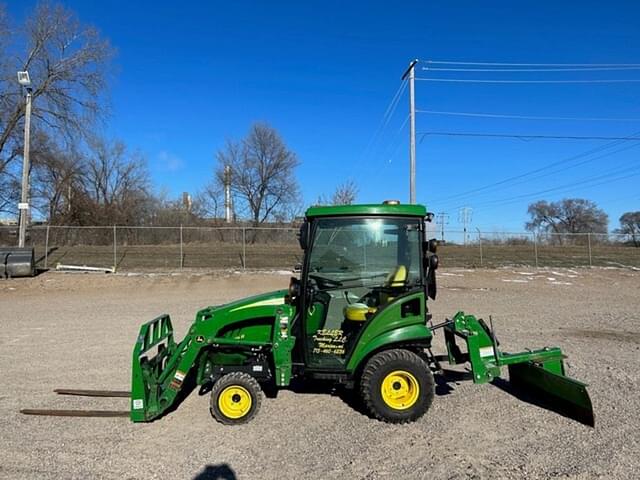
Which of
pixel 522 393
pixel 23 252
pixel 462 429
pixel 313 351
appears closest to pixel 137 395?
pixel 313 351

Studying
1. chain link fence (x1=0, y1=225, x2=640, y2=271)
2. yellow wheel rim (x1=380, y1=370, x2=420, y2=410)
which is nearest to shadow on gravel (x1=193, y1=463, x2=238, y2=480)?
yellow wheel rim (x1=380, y1=370, x2=420, y2=410)

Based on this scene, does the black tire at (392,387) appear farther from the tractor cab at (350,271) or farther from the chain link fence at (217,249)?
the chain link fence at (217,249)

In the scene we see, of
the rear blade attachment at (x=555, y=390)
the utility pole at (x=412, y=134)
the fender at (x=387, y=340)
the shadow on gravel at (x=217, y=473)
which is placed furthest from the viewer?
the utility pole at (x=412, y=134)

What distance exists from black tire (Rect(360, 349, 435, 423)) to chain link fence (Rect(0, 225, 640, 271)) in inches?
582

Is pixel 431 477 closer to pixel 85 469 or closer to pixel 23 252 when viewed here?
pixel 85 469

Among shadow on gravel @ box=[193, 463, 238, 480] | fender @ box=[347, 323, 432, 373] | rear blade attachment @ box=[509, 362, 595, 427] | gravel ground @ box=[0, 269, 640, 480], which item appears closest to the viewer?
shadow on gravel @ box=[193, 463, 238, 480]

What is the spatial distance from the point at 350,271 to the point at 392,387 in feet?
3.81

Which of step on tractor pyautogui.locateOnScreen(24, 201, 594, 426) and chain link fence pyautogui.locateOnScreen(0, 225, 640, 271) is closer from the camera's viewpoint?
step on tractor pyautogui.locateOnScreen(24, 201, 594, 426)

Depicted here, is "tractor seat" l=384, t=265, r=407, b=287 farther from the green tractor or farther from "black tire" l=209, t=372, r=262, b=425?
"black tire" l=209, t=372, r=262, b=425

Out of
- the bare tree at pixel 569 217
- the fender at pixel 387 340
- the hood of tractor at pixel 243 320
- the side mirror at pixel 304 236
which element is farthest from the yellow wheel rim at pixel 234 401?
the bare tree at pixel 569 217

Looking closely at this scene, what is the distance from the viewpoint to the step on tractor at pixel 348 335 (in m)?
4.19

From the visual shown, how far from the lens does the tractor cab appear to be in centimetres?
441

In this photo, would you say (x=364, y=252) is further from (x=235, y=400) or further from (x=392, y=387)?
(x=235, y=400)

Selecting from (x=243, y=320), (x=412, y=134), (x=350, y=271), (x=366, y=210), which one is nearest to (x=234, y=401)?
(x=243, y=320)
